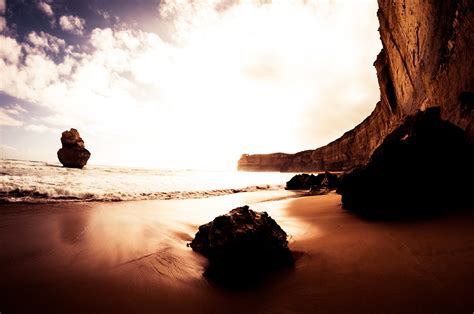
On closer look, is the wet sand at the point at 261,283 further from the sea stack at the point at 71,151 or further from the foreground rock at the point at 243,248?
the sea stack at the point at 71,151

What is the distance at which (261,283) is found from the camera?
7.48 ft

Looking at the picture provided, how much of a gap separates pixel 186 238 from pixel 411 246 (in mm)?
3222

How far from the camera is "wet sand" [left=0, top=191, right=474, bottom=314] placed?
1.81m

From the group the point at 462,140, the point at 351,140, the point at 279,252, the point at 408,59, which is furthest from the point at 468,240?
the point at 351,140

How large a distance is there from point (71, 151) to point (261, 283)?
Answer: 40.9m

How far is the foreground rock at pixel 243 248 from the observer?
2410mm

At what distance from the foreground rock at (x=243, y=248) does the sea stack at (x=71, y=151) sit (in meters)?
39.3

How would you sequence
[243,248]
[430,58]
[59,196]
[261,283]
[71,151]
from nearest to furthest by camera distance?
[261,283]
[243,248]
[59,196]
[430,58]
[71,151]

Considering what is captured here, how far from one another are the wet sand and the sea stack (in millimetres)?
36688

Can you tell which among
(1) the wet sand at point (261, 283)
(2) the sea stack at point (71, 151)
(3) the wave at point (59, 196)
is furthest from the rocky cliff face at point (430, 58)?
(2) the sea stack at point (71, 151)

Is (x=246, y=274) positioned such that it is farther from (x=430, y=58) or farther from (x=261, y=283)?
(x=430, y=58)

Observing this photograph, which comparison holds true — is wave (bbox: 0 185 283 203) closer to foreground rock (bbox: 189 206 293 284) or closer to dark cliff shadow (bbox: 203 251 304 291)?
foreground rock (bbox: 189 206 293 284)

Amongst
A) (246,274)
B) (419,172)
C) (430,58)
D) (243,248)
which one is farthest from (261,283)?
(430,58)

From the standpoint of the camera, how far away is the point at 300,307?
1.85 metres
